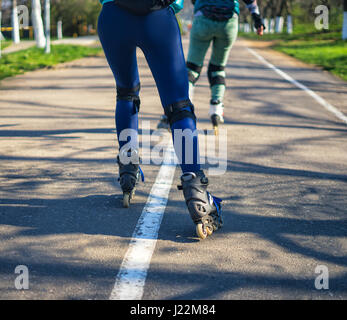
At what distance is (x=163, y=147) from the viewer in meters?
6.12

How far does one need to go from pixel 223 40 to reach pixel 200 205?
11.6 ft

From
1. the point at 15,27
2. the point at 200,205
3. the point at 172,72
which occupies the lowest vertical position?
the point at 200,205

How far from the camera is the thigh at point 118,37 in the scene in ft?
11.7

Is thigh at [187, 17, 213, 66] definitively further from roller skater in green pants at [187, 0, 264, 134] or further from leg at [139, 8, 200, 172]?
leg at [139, 8, 200, 172]

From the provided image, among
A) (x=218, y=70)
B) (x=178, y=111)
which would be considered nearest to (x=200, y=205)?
(x=178, y=111)

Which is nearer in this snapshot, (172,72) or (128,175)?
(172,72)

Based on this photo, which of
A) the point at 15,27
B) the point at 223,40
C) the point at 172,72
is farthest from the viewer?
the point at 15,27

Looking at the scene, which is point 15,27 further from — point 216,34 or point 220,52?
point 216,34

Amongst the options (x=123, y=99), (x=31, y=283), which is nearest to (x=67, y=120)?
(x=123, y=99)

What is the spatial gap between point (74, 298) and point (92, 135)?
417 centimetres

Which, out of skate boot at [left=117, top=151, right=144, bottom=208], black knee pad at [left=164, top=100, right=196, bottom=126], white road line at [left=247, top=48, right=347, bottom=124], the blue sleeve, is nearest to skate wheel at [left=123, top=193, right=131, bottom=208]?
skate boot at [left=117, top=151, right=144, bottom=208]

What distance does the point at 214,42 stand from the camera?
6680 mm

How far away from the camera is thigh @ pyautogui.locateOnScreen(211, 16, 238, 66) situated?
639cm

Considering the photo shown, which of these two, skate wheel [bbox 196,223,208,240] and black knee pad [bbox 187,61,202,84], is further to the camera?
black knee pad [bbox 187,61,202,84]
